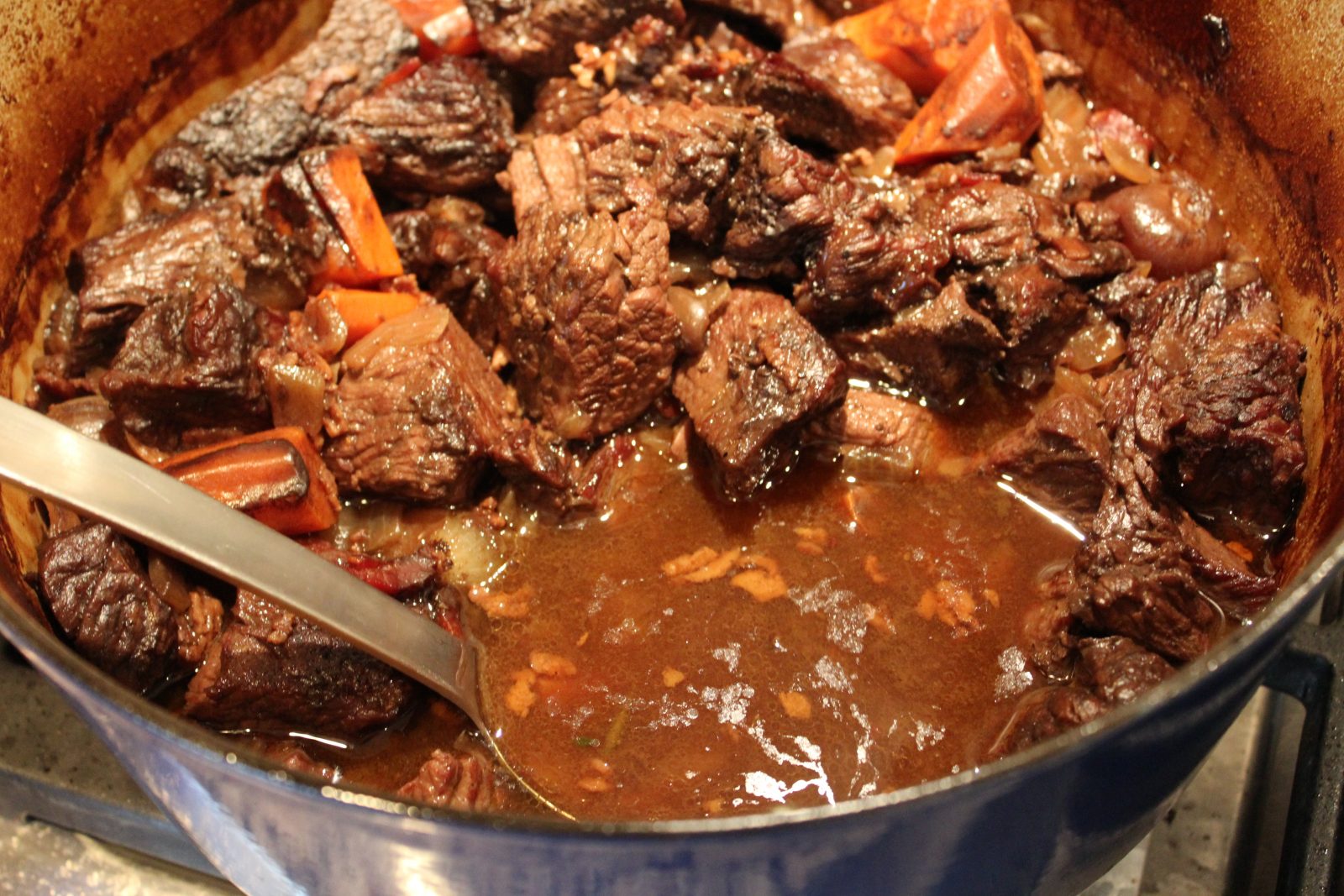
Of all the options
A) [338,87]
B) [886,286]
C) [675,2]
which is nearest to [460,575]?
[886,286]

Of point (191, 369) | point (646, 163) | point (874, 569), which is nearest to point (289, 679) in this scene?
point (191, 369)

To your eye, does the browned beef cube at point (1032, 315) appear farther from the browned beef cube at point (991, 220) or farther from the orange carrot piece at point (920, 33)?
the orange carrot piece at point (920, 33)

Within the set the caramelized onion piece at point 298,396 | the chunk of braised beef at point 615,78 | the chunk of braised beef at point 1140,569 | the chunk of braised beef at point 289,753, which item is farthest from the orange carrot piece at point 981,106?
the chunk of braised beef at point 289,753

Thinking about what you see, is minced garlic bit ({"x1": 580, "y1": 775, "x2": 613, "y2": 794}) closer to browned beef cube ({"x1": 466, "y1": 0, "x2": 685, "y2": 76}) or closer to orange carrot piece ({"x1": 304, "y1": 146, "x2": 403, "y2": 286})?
orange carrot piece ({"x1": 304, "y1": 146, "x2": 403, "y2": 286})

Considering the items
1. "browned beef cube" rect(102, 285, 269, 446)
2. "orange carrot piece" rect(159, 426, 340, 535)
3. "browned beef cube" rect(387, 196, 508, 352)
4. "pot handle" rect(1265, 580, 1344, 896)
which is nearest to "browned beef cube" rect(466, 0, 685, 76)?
"browned beef cube" rect(387, 196, 508, 352)

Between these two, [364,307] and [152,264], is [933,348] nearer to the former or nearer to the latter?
[364,307]

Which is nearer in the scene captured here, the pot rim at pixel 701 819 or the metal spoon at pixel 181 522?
the pot rim at pixel 701 819
